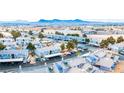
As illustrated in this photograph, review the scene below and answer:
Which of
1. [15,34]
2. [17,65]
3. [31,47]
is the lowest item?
[17,65]

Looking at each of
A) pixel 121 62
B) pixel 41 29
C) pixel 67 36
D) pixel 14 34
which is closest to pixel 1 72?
pixel 14 34

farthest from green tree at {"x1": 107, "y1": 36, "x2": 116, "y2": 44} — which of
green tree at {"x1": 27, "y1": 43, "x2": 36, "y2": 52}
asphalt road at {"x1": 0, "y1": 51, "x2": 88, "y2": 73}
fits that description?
green tree at {"x1": 27, "y1": 43, "x2": 36, "y2": 52}

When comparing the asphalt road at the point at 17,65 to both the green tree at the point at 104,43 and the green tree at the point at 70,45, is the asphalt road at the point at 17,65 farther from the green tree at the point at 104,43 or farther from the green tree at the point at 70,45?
the green tree at the point at 104,43

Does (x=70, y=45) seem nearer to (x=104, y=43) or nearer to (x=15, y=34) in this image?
(x=104, y=43)

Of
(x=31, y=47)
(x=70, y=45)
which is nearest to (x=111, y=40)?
(x=70, y=45)

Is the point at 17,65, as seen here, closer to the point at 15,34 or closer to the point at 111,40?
the point at 15,34

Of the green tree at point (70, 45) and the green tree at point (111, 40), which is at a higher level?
the green tree at point (111, 40)

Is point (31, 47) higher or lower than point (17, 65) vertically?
higher

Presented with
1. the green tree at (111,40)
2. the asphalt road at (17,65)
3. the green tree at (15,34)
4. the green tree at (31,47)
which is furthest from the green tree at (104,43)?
the green tree at (15,34)

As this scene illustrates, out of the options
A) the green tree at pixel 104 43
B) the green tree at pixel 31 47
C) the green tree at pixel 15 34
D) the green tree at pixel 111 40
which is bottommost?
the green tree at pixel 31 47
